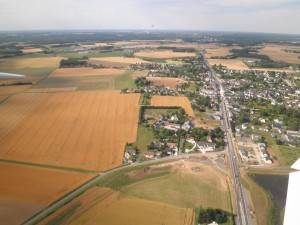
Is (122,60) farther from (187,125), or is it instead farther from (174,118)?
(187,125)

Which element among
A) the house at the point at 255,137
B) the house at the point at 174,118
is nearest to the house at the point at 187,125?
the house at the point at 174,118

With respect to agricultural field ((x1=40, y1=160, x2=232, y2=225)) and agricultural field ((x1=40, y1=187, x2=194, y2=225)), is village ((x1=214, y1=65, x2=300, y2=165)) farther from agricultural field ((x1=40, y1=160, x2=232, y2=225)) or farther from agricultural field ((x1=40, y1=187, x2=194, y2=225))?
agricultural field ((x1=40, y1=187, x2=194, y2=225))

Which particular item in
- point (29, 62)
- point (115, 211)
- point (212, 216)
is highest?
point (29, 62)

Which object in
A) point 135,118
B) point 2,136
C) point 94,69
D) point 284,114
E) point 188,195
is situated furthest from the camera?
point 94,69

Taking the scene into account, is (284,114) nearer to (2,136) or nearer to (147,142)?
(147,142)

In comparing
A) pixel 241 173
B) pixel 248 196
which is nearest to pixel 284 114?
pixel 241 173

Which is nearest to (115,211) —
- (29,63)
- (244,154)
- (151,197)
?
(151,197)
